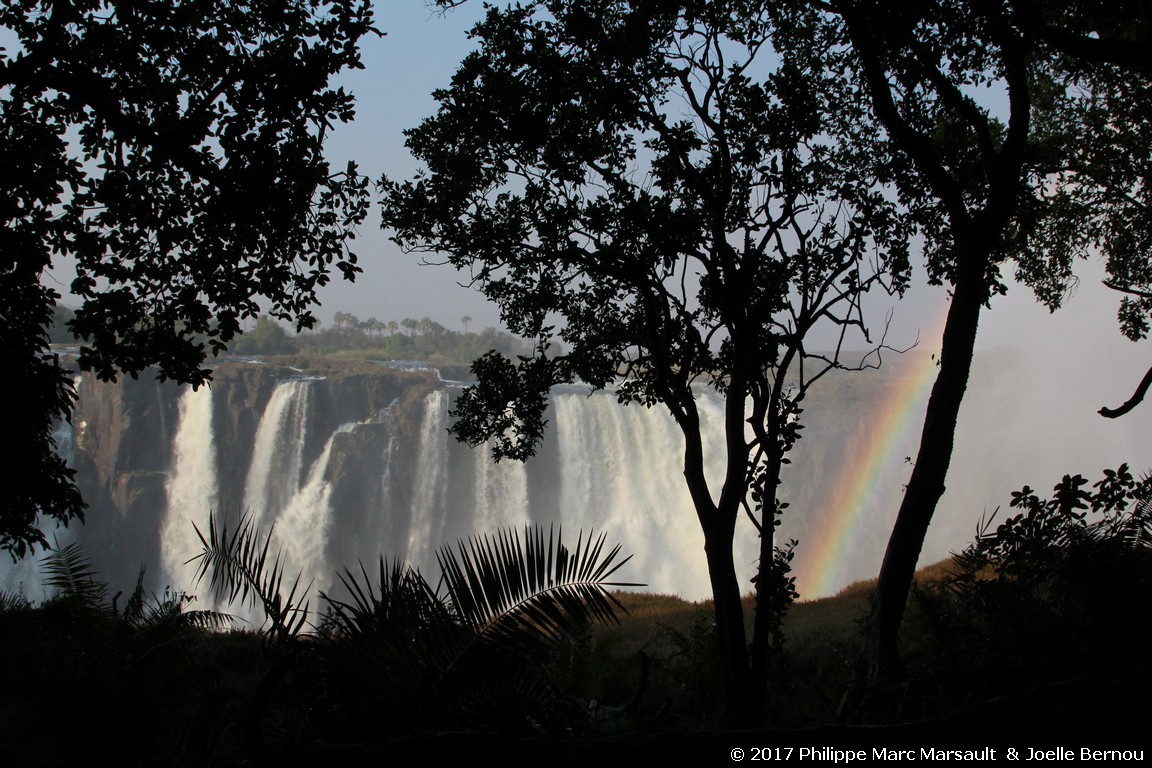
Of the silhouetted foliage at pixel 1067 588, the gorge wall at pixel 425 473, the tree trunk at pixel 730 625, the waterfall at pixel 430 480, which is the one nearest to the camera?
the silhouetted foliage at pixel 1067 588

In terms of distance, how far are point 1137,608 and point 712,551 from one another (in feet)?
9.59

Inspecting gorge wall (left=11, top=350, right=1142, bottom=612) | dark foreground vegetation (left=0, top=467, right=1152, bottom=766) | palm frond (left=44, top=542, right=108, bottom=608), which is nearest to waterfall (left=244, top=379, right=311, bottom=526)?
gorge wall (left=11, top=350, right=1142, bottom=612)

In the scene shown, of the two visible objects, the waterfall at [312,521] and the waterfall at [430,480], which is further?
the waterfall at [312,521]

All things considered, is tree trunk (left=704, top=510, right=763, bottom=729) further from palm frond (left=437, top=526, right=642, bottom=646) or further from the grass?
palm frond (left=437, top=526, right=642, bottom=646)

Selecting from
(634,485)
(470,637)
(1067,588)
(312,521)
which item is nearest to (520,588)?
(470,637)

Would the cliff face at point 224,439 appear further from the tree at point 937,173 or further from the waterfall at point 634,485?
the tree at point 937,173

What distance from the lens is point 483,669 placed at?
3004mm

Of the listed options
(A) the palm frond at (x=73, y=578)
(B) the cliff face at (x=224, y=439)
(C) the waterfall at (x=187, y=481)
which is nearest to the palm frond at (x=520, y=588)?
(A) the palm frond at (x=73, y=578)

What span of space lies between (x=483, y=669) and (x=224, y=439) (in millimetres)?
52531

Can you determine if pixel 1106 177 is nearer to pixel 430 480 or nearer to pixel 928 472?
pixel 928 472

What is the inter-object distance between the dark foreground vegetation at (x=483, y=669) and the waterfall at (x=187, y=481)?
Answer: 153 feet

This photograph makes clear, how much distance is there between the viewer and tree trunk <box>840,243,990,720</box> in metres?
5.58

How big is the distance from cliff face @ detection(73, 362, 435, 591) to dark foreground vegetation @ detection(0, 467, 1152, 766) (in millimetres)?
43302

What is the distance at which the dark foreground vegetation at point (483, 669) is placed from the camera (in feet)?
6.28
